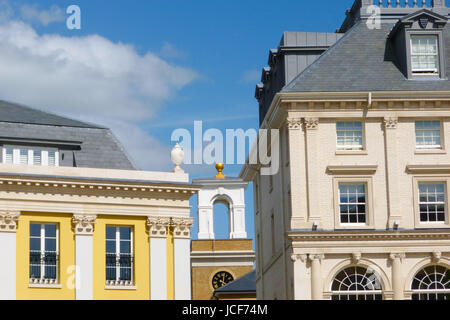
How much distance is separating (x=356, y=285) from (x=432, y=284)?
11.7ft

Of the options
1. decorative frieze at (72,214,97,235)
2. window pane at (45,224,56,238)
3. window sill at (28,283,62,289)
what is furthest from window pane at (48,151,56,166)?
window sill at (28,283,62,289)

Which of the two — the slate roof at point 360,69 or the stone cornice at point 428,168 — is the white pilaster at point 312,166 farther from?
the stone cornice at point 428,168

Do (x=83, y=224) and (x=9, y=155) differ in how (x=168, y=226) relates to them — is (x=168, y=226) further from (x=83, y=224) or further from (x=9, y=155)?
(x=9, y=155)

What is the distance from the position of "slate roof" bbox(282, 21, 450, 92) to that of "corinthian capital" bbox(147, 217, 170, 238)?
8.49 meters

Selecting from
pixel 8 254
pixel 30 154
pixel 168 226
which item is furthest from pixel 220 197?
pixel 8 254

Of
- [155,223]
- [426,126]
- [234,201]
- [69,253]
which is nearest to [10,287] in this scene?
[69,253]

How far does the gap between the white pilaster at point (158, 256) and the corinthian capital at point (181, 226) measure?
1.05 feet

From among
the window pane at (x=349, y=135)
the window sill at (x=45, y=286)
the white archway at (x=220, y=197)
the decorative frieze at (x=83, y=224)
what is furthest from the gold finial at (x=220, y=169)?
the window sill at (x=45, y=286)

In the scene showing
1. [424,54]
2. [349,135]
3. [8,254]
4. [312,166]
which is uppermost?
[424,54]

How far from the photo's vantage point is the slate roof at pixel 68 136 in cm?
5728

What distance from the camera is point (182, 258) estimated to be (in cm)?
5612

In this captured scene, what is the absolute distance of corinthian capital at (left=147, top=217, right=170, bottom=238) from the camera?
56.0m

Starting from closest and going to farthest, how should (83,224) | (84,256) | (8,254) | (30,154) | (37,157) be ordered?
1. (8,254)
2. (84,256)
3. (83,224)
4. (30,154)
5. (37,157)

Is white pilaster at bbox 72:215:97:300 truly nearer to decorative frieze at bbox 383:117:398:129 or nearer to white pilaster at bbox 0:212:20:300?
white pilaster at bbox 0:212:20:300
